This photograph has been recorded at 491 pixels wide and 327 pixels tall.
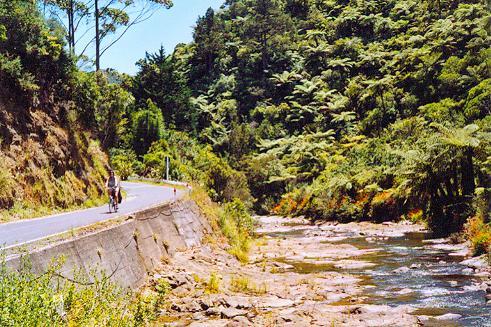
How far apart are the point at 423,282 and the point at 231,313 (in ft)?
22.6

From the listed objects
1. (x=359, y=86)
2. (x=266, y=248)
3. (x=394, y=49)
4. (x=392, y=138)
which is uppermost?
(x=394, y=49)

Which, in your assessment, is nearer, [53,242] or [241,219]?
[53,242]

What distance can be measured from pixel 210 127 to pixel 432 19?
105 ft

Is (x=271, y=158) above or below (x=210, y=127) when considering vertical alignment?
below

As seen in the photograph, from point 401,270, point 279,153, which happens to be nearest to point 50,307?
point 401,270

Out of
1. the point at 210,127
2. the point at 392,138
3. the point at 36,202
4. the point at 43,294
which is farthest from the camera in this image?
the point at 210,127

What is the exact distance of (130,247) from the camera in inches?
515

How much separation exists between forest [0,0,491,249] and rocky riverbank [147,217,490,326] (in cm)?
545

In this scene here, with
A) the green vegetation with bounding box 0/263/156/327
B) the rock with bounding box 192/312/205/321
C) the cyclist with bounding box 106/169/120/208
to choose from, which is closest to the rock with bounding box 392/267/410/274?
the rock with bounding box 192/312/205/321

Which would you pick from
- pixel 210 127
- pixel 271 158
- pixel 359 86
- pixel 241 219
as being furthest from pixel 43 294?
pixel 210 127

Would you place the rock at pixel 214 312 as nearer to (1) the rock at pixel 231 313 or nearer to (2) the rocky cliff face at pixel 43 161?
(1) the rock at pixel 231 313

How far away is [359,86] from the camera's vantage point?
60125mm

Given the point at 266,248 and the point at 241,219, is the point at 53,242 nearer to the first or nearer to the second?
the point at 266,248

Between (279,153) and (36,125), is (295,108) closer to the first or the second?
(279,153)
